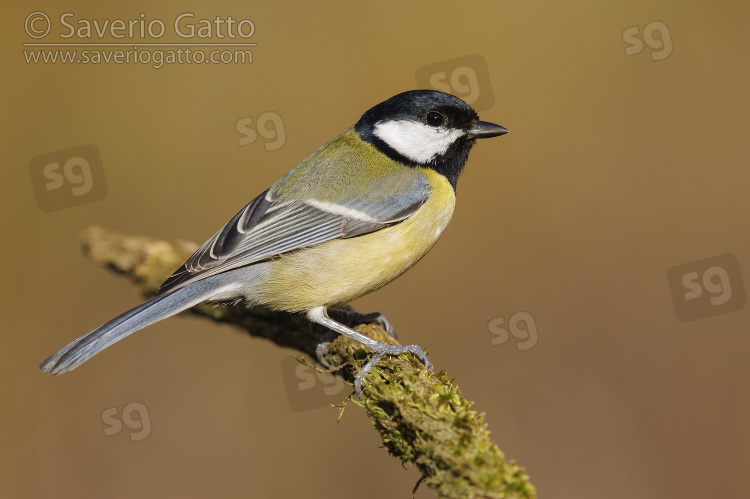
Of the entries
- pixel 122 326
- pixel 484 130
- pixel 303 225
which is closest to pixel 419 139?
pixel 484 130

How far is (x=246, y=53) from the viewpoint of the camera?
16.5ft

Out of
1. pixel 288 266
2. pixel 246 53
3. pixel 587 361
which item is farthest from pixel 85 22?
pixel 587 361

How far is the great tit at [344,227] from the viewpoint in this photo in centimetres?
255

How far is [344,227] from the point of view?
2.62m

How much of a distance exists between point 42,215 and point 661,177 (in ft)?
16.1

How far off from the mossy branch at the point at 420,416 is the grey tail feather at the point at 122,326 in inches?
26.7

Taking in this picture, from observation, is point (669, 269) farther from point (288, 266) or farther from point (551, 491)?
point (288, 266)

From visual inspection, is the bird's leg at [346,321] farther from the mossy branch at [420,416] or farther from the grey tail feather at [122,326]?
the grey tail feather at [122,326]

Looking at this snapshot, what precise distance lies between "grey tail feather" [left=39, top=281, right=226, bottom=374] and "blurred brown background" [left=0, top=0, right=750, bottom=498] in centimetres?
109

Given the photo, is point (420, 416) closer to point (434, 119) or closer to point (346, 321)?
point (346, 321)

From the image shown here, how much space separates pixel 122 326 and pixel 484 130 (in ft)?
6.24

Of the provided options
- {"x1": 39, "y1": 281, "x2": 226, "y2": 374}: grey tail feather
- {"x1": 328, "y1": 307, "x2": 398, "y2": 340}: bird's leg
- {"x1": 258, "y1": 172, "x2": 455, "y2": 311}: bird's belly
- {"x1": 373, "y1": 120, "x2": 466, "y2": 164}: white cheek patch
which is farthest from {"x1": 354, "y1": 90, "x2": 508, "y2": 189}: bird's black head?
{"x1": 39, "y1": 281, "x2": 226, "y2": 374}: grey tail feather

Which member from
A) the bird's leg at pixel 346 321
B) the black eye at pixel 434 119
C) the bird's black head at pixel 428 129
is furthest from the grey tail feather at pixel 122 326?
the black eye at pixel 434 119

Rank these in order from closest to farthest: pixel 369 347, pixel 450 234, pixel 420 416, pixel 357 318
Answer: pixel 420 416, pixel 369 347, pixel 357 318, pixel 450 234
